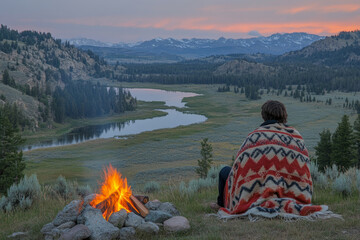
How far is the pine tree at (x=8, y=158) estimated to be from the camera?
25219 millimetres

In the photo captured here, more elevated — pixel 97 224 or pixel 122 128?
pixel 97 224

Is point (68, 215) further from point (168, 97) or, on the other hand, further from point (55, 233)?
point (168, 97)

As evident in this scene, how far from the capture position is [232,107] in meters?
115

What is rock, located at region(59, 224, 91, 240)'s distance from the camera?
6.42 m

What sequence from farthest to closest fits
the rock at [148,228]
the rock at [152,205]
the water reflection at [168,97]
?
the water reflection at [168,97] < the rock at [152,205] < the rock at [148,228]

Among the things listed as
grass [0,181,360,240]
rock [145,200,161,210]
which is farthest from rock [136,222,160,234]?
rock [145,200,161,210]

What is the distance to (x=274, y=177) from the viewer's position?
6.85 metres

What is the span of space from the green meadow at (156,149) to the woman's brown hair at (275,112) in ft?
71.7

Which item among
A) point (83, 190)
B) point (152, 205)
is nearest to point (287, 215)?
point (152, 205)

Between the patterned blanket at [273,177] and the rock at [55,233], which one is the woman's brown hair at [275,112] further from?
the rock at [55,233]

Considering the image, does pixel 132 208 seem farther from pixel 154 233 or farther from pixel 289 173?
pixel 289 173

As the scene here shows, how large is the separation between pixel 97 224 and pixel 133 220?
0.72 meters

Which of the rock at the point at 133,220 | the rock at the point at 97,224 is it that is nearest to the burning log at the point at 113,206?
the rock at the point at 97,224

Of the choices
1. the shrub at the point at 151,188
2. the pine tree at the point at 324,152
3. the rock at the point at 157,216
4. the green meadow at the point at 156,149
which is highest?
the rock at the point at 157,216
